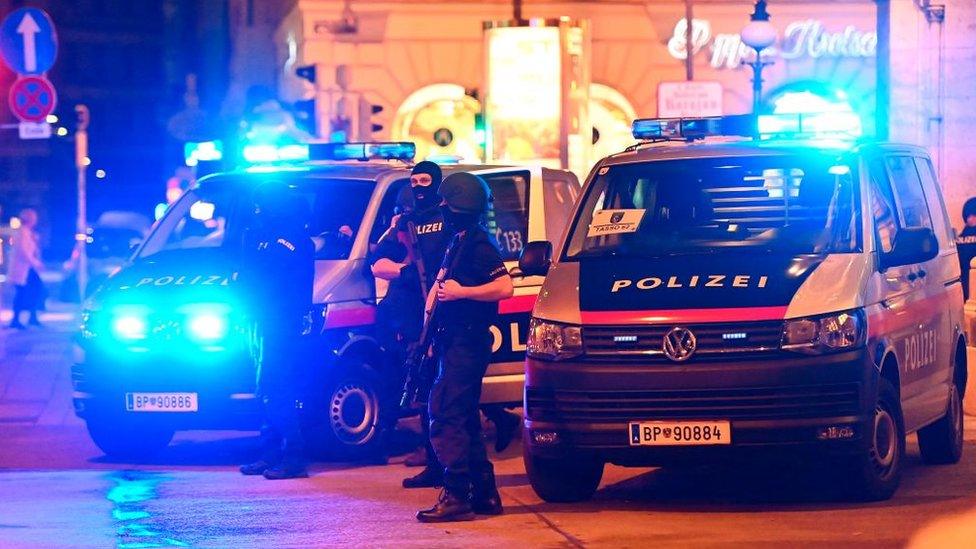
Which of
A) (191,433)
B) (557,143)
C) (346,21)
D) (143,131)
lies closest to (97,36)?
(143,131)

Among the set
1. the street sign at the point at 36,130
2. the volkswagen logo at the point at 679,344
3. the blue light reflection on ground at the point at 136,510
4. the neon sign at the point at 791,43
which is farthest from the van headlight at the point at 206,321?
the neon sign at the point at 791,43

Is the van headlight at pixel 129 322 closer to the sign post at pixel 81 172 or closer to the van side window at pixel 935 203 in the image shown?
the van side window at pixel 935 203

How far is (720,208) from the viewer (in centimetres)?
1047

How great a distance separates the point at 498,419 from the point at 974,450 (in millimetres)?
2952

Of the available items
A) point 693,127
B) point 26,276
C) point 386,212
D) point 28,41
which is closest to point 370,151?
point 386,212

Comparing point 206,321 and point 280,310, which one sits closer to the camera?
point 280,310

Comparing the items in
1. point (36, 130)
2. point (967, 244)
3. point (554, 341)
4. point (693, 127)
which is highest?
point (36, 130)

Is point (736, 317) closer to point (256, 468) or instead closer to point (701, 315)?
point (701, 315)

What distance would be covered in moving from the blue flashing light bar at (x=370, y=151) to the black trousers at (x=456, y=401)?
4136 millimetres

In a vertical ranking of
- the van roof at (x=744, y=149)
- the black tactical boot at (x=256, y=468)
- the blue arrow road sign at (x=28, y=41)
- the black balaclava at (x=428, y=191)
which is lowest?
the black tactical boot at (x=256, y=468)

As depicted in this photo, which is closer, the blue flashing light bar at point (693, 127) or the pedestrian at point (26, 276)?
the blue flashing light bar at point (693, 127)

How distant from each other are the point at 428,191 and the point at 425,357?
129 centimetres

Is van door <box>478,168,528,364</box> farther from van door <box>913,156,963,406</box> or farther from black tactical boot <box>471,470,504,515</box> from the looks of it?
black tactical boot <box>471,470,504,515</box>

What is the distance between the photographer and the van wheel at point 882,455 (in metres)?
9.59
